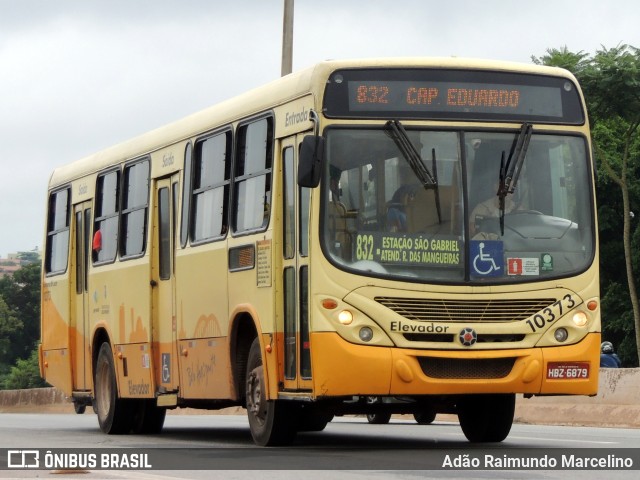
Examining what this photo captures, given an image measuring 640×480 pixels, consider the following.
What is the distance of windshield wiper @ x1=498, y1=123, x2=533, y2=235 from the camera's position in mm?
15188

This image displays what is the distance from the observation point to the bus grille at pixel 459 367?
48.8 ft

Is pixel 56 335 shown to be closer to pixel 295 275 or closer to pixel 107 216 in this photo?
pixel 107 216

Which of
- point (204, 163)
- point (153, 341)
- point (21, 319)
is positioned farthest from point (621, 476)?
point (21, 319)

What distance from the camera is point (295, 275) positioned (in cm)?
1542

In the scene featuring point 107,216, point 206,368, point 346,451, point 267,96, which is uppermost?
point 267,96

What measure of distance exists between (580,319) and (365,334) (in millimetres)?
2021

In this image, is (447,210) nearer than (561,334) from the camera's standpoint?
Yes

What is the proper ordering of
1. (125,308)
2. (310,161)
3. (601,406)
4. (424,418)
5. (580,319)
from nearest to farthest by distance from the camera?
(310,161) → (580,319) → (125,308) → (424,418) → (601,406)

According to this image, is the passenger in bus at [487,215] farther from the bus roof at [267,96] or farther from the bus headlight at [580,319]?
the bus roof at [267,96]

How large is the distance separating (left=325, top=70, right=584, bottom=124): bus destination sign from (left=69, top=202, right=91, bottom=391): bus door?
807cm

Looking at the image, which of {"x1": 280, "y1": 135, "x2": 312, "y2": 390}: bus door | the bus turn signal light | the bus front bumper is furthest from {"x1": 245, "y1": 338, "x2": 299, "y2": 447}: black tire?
the bus turn signal light

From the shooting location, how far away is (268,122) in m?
16.4

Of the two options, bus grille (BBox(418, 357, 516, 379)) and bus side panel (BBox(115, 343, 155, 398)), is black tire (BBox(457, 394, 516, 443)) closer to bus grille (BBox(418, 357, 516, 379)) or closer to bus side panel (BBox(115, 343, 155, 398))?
bus grille (BBox(418, 357, 516, 379))

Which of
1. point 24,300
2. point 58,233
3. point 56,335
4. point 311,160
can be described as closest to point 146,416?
point 56,335
